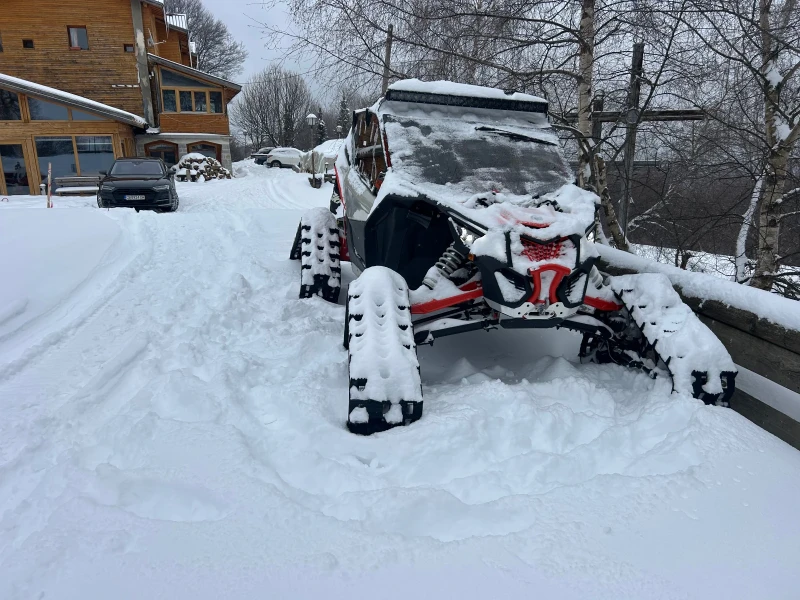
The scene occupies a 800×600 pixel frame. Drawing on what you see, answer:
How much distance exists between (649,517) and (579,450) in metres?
0.57

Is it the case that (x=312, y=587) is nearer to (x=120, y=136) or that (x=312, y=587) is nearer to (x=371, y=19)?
(x=371, y=19)

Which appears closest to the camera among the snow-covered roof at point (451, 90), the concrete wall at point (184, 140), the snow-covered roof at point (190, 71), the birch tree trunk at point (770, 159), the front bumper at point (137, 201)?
the snow-covered roof at point (451, 90)

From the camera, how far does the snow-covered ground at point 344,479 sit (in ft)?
6.49

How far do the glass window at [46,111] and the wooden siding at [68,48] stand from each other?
3.25 metres

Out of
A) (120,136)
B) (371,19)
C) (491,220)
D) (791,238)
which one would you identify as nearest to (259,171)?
(120,136)

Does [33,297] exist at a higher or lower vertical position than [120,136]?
lower

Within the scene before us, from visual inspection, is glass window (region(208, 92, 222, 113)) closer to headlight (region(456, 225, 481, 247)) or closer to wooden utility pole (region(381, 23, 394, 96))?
wooden utility pole (region(381, 23, 394, 96))

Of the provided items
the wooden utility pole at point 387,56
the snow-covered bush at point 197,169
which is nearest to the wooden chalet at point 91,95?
the snow-covered bush at point 197,169

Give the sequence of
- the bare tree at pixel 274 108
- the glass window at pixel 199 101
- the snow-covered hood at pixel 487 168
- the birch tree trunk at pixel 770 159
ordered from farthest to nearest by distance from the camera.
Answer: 1. the bare tree at pixel 274 108
2. the glass window at pixel 199 101
3. the birch tree trunk at pixel 770 159
4. the snow-covered hood at pixel 487 168

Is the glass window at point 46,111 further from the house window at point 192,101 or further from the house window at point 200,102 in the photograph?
the house window at point 200,102

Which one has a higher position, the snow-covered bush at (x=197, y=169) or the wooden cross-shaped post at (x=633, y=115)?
the wooden cross-shaped post at (x=633, y=115)

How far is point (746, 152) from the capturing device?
7.57 meters

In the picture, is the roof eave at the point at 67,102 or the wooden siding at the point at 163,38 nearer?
the roof eave at the point at 67,102

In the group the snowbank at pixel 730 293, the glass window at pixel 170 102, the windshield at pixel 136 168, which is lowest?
the snowbank at pixel 730 293
